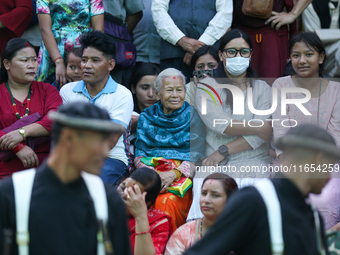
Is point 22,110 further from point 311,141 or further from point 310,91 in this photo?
point 311,141

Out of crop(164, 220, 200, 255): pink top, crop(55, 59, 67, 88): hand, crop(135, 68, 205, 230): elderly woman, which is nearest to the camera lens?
crop(164, 220, 200, 255): pink top

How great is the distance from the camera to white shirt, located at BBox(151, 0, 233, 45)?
5.29 metres

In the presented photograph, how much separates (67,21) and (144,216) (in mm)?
2672

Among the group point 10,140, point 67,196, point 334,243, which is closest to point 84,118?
point 67,196

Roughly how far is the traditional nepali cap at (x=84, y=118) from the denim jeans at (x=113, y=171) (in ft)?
7.25

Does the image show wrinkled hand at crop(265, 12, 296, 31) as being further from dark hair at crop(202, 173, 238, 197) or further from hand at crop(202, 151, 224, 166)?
dark hair at crop(202, 173, 238, 197)

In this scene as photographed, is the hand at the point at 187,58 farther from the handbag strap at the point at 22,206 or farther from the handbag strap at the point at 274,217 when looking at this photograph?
the handbag strap at the point at 22,206

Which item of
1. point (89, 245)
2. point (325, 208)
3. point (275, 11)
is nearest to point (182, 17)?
point (275, 11)

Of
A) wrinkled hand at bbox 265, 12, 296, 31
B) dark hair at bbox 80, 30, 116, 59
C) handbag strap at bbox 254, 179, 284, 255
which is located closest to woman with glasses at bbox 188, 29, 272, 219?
wrinkled hand at bbox 265, 12, 296, 31

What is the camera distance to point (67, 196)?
1944 mm

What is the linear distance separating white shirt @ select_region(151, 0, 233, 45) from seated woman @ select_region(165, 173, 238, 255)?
7.37 ft

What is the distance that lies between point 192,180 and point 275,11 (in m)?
2.31

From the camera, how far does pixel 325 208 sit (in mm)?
3934

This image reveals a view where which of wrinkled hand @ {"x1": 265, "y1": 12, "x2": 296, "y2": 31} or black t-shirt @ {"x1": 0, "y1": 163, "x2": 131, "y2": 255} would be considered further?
wrinkled hand @ {"x1": 265, "y1": 12, "x2": 296, "y2": 31}
